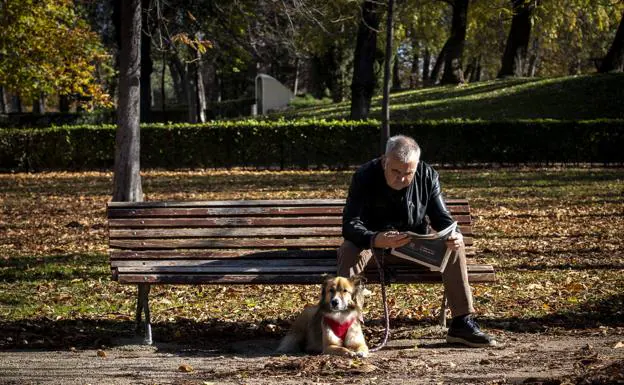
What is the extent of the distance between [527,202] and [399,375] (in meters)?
11.3

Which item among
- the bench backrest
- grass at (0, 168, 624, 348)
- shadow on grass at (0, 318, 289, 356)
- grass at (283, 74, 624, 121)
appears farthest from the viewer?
grass at (283, 74, 624, 121)

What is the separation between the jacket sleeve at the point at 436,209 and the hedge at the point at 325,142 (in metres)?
19.8

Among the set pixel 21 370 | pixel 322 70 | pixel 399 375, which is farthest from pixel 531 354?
pixel 322 70

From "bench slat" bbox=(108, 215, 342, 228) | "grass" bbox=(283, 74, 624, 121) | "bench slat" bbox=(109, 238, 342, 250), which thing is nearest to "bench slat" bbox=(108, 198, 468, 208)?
"bench slat" bbox=(108, 215, 342, 228)

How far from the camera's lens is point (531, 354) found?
5.76 m

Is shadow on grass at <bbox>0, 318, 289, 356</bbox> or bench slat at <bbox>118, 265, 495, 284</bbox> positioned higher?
bench slat at <bbox>118, 265, 495, 284</bbox>

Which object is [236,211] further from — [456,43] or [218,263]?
[456,43]

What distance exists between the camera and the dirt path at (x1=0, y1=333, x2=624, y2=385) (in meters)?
5.14

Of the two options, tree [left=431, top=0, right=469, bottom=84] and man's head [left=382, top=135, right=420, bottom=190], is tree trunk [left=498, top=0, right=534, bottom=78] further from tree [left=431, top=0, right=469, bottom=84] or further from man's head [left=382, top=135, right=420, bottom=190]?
man's head [left=382, top=135, right=420, bottom=190]

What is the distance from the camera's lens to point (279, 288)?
29.3 feet

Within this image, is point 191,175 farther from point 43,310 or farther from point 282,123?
point 43,310

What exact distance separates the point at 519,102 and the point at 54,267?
2682 cm

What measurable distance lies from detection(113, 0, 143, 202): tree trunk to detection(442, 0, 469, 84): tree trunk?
87.7ft

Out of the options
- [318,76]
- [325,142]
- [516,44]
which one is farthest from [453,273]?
[318,76]
